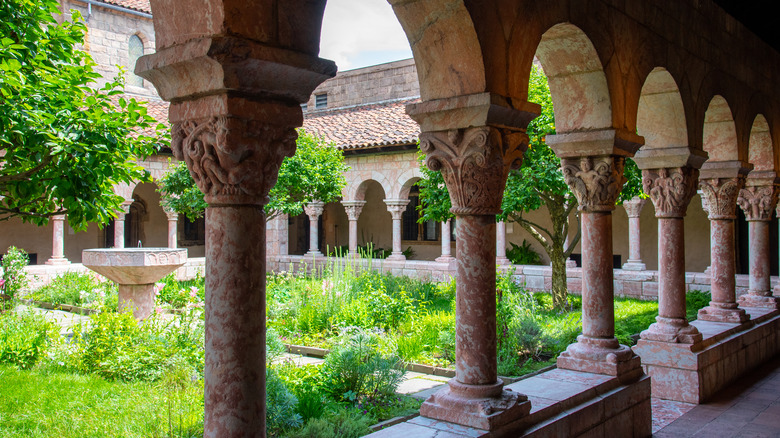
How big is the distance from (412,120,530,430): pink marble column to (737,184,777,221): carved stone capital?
5935mm

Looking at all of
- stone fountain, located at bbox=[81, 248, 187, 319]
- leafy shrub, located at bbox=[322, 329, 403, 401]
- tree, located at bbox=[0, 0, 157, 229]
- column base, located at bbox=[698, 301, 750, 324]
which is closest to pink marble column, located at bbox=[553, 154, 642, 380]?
leafy shrub, located at bbox=[322, 329, 403, 401]

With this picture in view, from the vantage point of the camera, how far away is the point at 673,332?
5.68 m

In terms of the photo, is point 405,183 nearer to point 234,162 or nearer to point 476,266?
point 476,266

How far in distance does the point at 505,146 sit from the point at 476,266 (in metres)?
0.68

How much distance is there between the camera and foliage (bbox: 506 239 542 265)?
51.8 feet

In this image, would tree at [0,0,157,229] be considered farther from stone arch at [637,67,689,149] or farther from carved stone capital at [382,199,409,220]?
carved stone capital at [382,199,409,220]

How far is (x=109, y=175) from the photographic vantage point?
414 cm

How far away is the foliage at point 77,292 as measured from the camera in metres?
10.7

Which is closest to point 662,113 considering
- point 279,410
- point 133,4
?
point 279,410

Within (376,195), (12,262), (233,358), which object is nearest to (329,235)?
(376,195)

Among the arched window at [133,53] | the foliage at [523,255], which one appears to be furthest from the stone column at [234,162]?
the arched window at [133,53]

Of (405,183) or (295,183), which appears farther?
(405,183)

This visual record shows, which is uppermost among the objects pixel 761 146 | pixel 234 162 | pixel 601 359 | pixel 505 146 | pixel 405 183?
pixel 405 183

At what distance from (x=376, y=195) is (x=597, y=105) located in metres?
15.7
